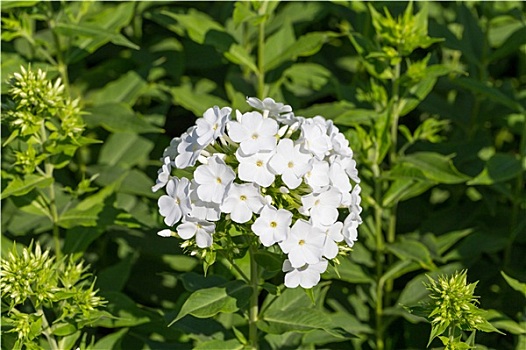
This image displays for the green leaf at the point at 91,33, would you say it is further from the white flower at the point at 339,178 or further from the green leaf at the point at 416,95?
the white flower at the point at 339,178

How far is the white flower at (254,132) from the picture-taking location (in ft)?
8.41

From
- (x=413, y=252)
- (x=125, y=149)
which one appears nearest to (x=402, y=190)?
(x=413, y=252)

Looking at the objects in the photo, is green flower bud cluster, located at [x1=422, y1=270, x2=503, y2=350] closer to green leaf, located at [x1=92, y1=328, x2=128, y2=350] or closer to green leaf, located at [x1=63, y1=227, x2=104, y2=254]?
green leaf, located at [x1=92, y1=328, x2=128, y2=350]

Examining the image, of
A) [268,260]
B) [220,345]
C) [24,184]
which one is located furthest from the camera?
[24,184]

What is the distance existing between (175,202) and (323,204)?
0.50m

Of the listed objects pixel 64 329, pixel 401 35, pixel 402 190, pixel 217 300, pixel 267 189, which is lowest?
pixel 64 329

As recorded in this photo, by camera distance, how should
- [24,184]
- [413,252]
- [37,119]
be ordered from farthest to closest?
[413,252]
[24,184]
[37,119]

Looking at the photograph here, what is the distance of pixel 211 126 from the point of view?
8.87 ft

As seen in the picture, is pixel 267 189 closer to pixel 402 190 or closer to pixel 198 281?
pixel 198 281

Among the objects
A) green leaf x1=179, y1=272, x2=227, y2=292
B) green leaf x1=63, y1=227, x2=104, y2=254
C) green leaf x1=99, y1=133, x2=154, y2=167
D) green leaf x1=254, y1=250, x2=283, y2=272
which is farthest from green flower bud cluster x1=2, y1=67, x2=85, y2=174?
green leaf x1=254, y1=250, x2=283, y2=272

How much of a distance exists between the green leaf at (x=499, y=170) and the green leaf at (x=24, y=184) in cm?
194

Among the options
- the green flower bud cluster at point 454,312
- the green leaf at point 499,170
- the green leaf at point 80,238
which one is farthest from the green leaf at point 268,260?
the green leaf at point 499,170

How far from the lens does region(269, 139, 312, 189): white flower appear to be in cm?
255

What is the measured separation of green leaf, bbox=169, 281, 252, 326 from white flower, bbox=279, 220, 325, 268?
439mm
